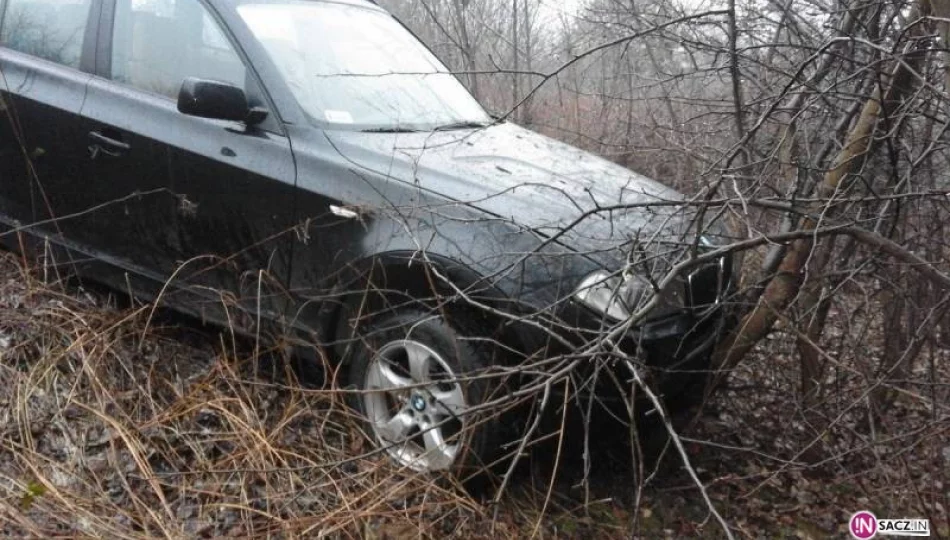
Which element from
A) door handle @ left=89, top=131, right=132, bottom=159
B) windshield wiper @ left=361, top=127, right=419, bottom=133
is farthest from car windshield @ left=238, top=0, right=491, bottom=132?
door handle @ left=89, top=131, right=132, bottom=159

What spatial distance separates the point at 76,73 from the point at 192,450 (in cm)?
186

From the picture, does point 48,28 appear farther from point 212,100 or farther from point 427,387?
point 427,387

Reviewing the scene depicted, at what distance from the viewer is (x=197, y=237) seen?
3590 millimetres

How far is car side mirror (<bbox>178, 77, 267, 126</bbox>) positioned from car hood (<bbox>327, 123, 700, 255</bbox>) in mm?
371

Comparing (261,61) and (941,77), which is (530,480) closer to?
(261,61)

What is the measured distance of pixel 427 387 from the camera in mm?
3135

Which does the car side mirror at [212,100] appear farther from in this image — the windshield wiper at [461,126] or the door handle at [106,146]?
the windshield wiper at [461,126]

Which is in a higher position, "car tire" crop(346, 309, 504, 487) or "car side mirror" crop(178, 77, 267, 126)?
"car side mirror" crop(178, 77, 267, 126)

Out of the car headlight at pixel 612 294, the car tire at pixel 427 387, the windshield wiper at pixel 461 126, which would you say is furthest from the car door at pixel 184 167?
the car headlight at pixel 612 294

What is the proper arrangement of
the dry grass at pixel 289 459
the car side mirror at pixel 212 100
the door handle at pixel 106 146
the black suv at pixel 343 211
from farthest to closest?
the door handle at pixel 106 146 < the car side mirror at pixel 212 100 < the black suv at pixel 343 211 < the dry grass at pixel 289 459

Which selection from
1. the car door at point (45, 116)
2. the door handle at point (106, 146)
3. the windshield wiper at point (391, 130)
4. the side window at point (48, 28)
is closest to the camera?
the windshield wiper at point (391, 130)

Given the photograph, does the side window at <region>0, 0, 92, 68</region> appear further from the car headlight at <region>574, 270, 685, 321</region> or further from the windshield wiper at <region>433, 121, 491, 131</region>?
the car headlight at <region>574, 270, 685, 321</region>

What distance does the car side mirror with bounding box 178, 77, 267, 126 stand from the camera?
331cm

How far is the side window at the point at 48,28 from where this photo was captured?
399 cm
